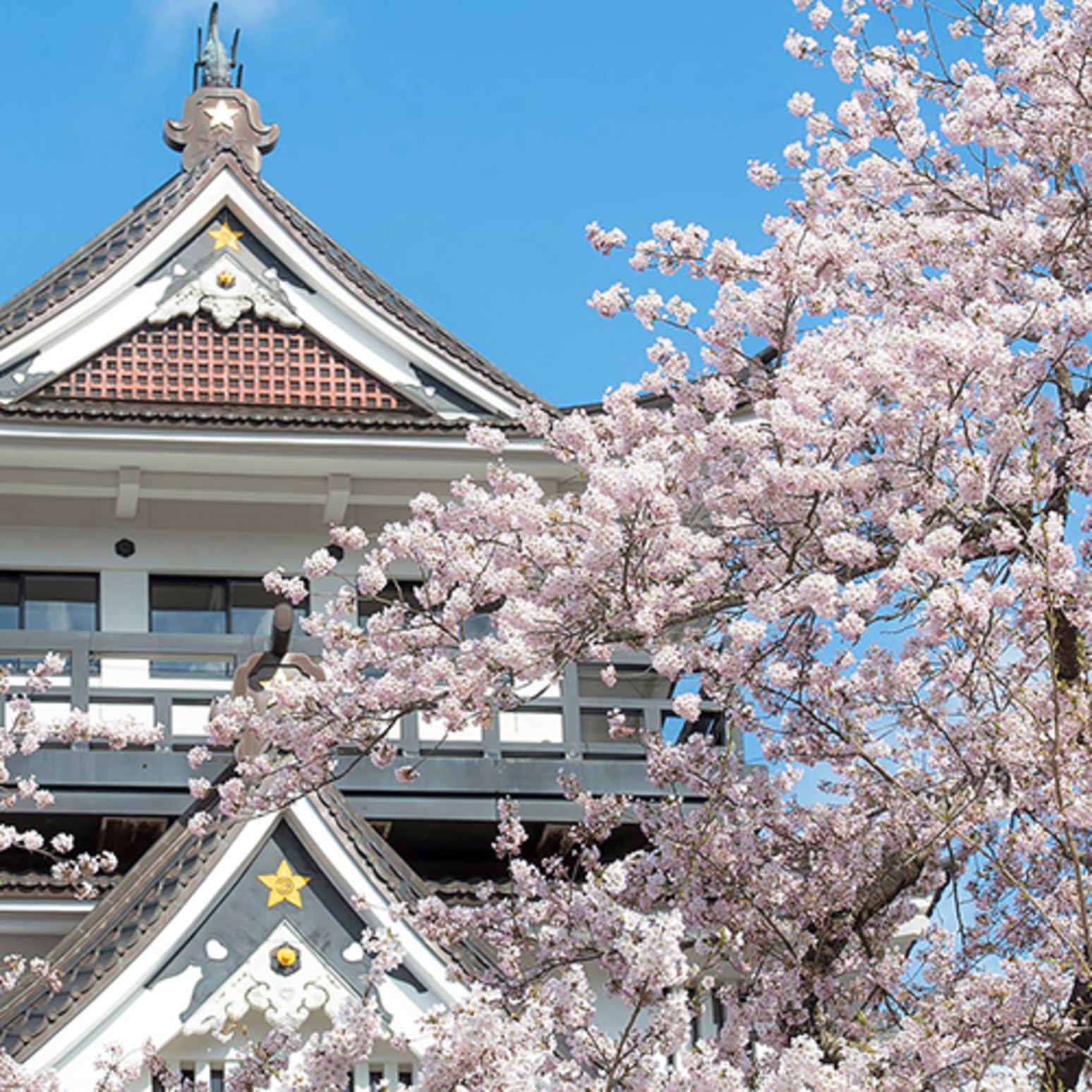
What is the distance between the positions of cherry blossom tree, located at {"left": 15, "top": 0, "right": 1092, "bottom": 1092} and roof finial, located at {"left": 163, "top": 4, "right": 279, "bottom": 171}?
8.13m

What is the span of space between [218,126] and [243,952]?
8556mm

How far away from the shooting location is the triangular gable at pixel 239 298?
49.3 ft

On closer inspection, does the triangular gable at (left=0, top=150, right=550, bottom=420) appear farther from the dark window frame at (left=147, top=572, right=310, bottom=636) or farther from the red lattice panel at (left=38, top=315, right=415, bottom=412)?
the dark window frame at (left=147, top=572, right=310, bottom=636)

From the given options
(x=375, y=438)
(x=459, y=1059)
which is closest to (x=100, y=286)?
(x=375, y=438)

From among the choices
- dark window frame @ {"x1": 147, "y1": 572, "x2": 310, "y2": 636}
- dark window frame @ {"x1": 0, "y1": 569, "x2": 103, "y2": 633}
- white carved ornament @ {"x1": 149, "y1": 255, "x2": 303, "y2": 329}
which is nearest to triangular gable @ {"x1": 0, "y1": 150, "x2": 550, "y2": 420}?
white carved ornament @ {"x1": 149, "y1": 255, "x2": 303, "y2": 329}

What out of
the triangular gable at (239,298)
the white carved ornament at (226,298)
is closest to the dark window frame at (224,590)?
the triangular gable at (239,298)

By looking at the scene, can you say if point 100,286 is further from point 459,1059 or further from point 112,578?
point 459,1059

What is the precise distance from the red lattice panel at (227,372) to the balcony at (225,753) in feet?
6.35

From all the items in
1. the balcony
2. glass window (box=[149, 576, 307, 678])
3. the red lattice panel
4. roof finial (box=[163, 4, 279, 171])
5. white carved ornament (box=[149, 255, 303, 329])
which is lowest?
the balcony

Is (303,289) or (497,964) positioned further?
(303,289)

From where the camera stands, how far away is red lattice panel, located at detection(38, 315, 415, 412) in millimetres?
14914

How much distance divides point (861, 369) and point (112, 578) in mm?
8178

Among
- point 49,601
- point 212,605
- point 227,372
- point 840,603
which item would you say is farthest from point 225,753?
point 840,603

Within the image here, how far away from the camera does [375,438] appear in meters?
14.4
